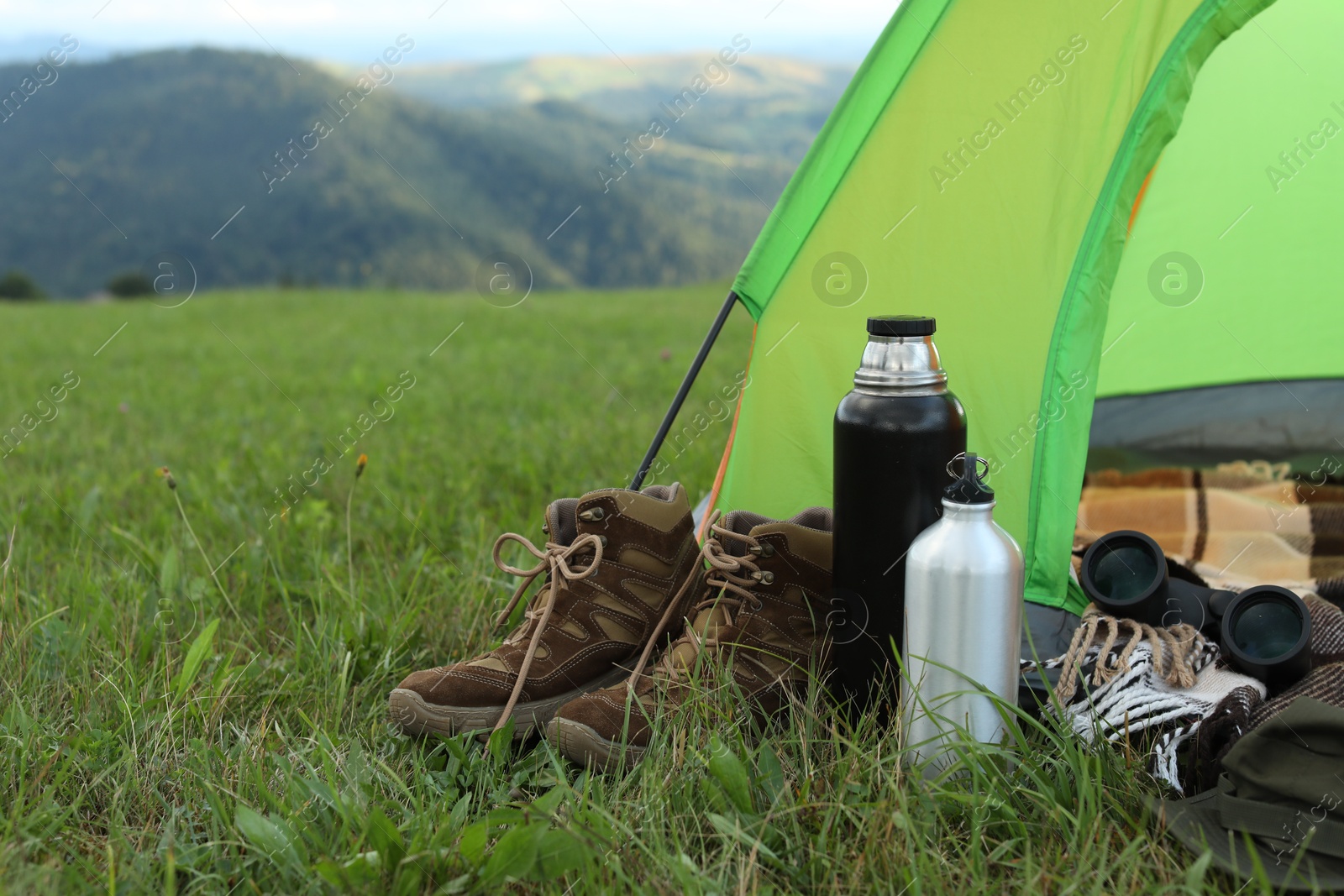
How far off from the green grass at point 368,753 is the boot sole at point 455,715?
40 millimetres

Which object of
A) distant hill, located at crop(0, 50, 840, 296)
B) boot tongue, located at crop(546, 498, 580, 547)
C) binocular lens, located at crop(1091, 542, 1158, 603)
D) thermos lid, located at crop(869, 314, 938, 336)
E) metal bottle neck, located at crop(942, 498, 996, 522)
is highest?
distant hill, located at crop(0, 50, 840, 296)

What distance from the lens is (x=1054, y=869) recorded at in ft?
3.54

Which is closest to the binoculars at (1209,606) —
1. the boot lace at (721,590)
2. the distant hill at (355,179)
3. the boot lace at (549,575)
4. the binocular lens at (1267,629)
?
the binocular lens at (1267,629)

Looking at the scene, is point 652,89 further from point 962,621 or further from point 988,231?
point 962,621

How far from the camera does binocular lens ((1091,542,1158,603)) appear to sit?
152 centimetres

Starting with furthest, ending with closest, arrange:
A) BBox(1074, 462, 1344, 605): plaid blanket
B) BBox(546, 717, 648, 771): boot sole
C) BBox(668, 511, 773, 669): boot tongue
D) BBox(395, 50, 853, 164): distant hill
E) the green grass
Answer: BBox(395, 50, 853, 164): distant hill < BBox(1074, 462, 1344, 605): plaid blanket < BBox(668, 511, 773, 669): boot tongue < BBox(546, 717, 648, 771): boot sole < the green grass

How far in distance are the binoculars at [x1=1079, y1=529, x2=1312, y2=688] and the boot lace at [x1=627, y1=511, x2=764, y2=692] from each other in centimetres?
54

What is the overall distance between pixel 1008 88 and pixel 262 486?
2295mm

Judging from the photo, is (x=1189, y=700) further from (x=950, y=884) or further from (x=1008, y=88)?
(x=1008, y=88)

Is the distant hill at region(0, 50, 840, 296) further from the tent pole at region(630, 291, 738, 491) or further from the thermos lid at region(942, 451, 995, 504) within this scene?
the thermos lid at region(942, 451, 995, 504)

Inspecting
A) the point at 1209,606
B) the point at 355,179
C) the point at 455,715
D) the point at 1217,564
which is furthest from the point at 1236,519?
the point at 355,179

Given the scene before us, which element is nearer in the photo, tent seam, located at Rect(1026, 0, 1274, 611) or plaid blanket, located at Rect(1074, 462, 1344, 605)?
tent seam, located at Rect(1026, 0, 1274, 611)

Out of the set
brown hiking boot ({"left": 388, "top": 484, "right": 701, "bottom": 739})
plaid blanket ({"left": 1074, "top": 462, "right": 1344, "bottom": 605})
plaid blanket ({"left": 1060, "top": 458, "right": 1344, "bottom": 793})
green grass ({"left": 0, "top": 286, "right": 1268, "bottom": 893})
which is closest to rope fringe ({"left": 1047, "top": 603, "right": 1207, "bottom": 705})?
plaid blanket ({"left": 1060, "top": 458, "right": 1344, "bottom": 793})

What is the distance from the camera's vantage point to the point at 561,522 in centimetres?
159
